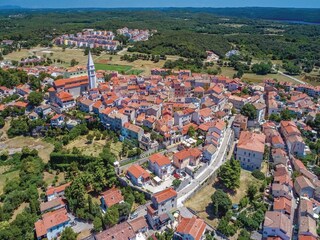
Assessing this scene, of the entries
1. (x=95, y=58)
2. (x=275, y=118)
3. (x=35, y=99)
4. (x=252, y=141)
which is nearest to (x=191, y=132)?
(x=252, y=141)

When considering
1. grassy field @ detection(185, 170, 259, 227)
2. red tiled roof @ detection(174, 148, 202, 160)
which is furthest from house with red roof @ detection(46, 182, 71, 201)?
grassy field @ detection(185, 170, 259, 227)

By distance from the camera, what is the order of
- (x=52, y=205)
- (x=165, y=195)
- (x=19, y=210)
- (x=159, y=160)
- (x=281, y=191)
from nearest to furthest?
(x=165, y=195)
(x=52, y=205)
(x=19, y=210)
(x=281, y=191)
(x=159, y=160)

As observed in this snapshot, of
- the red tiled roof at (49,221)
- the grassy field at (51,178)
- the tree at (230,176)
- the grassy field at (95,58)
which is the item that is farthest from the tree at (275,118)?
the grassy field at (95,58)

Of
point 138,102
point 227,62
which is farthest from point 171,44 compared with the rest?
point 138,102

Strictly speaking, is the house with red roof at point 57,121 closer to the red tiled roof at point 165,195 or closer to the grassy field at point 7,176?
the grassy field at point 7,176

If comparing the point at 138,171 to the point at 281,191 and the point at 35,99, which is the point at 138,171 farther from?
the point at 35,99

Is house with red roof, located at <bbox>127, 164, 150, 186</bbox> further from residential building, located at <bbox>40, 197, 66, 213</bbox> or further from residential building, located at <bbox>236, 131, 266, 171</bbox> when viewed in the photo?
residential building, located at <bbox>236, 131, 266, 171</bbox>

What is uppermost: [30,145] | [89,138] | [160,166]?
[160,166]
